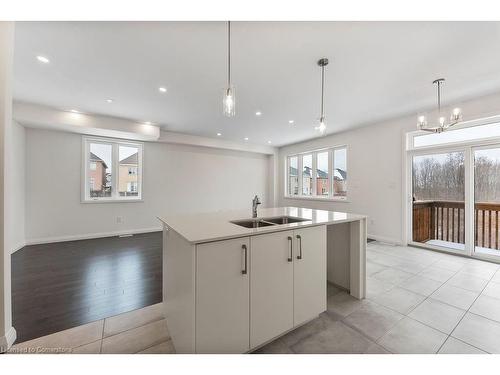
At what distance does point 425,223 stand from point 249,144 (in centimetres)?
509

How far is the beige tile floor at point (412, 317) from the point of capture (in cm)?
150

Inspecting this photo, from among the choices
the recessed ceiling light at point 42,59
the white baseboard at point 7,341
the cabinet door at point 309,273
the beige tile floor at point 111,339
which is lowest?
the beige tile floor at point 111,339

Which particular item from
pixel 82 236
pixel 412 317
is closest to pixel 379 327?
pixel 412 317

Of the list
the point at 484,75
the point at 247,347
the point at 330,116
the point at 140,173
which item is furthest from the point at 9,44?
the point at 484,75

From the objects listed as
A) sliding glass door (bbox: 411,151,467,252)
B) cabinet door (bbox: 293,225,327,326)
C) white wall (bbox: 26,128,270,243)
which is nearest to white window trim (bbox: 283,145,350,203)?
white wall (bbox: 26,128,270,243)

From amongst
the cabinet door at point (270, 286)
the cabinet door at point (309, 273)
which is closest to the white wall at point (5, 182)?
the cabinet door at point (270, 286)

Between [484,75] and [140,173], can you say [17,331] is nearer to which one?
[140,173]

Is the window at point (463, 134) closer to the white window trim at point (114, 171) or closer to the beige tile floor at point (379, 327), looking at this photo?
the beige tile floor at point (379, 327)

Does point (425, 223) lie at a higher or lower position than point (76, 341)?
higher

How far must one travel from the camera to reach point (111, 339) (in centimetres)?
159

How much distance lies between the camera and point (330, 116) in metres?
4.16

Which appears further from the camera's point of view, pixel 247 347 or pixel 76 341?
pixel 76 341

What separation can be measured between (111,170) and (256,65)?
4495 millimetres

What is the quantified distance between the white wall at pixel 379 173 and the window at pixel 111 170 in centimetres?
548
